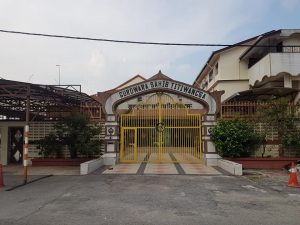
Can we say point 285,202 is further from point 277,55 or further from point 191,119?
point 277,55

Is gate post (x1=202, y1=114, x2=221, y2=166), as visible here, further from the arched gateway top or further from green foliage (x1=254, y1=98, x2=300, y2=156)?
green foliage (x1=254, y1=98, x2=300, y2=156)

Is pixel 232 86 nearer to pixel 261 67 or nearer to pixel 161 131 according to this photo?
pixel 261 67

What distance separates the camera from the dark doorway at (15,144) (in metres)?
20.4

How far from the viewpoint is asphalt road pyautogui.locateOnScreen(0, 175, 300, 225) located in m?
7.63

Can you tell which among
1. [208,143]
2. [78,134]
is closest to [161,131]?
[208,143]

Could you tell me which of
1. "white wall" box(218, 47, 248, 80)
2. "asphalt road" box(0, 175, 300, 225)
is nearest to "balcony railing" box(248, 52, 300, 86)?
"white wall" box(218, 47, 248, 80)

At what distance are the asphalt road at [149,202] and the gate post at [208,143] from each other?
5.14m

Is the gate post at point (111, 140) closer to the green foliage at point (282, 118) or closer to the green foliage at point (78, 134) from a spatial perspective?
the green foliage at point (78, 134)

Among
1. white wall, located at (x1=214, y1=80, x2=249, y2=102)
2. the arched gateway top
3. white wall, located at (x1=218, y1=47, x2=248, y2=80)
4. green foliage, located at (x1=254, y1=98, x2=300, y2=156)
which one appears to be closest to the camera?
green foliage, located at (x1=254, y1=98, x2=300, y2=156)

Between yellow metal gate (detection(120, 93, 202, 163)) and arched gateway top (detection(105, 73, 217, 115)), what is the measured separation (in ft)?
2.02

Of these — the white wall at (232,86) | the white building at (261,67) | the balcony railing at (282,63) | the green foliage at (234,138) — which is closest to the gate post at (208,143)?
the green foliage at (234,138)

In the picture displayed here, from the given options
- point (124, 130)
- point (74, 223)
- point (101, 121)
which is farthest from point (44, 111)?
point (74, 223)

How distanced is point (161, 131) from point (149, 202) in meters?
10.6

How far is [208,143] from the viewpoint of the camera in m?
18.9
